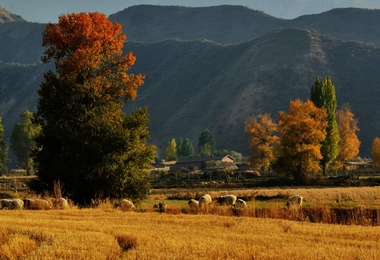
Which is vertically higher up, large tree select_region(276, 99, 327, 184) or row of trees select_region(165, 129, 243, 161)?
large tree select_region(276, 99, 327, 184)

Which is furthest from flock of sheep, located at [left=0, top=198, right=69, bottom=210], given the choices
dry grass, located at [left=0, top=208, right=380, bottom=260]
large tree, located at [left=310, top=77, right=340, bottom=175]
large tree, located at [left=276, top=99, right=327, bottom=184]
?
large tree, located at [left=310, top=77, right=340, bottom=175]

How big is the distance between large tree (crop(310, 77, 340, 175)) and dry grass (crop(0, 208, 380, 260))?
58345 millimetres

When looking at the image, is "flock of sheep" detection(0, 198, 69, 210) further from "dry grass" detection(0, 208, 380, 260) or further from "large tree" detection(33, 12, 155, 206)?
"dry grass" detection(0, 208, 380, 260)

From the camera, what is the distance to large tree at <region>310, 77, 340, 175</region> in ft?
242

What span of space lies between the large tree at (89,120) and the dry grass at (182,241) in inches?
467

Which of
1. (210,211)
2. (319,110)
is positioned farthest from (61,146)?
(319,110)

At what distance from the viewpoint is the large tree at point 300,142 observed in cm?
6406

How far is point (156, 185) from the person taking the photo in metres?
71.4

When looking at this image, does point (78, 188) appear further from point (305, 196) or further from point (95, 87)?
point (305, 196)

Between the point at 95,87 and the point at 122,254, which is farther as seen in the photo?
the point at 95,87

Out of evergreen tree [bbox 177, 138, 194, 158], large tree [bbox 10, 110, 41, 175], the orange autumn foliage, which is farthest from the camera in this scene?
evergreen tree [bbox 177, 138, 194, 158]

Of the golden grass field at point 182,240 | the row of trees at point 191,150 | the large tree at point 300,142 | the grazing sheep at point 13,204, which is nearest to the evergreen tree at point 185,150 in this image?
the row of trees at point 191,150

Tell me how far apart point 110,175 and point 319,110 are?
4700 centimetres

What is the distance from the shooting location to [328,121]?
247 feet
